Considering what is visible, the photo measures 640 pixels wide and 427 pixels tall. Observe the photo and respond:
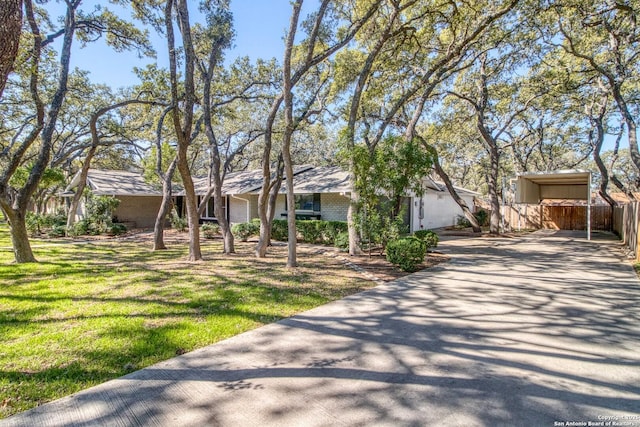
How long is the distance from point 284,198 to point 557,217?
761 inches

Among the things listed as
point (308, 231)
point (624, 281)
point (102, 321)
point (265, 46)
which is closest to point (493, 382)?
point (102, 321)

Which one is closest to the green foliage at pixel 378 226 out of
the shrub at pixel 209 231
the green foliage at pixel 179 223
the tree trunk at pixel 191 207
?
the tree trunk at pixel 191 207

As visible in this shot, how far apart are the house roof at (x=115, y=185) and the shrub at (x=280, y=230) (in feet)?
34.2

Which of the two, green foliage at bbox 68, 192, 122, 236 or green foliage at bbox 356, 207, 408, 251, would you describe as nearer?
Result: green foliage at bbox 356, 207, 408, 251

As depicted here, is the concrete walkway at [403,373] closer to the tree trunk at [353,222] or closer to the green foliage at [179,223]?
the tree trunk at [353,222]

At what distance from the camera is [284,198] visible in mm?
17141

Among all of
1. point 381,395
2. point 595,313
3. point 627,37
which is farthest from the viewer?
point 627,37

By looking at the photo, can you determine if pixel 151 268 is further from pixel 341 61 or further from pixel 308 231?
pixel 341 61

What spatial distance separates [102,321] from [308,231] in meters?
10.1

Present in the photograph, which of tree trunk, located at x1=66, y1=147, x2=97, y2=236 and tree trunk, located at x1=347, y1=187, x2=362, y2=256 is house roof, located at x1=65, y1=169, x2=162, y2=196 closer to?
tree trunk, located at x1=66, y1=147, x2=97, y2=236

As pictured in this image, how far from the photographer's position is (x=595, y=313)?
207 inches

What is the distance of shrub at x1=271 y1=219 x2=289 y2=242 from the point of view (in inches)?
597

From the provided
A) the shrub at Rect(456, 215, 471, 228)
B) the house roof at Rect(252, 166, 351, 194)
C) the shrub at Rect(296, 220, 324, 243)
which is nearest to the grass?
the shrub at Rect(296, 220, 324, 243)

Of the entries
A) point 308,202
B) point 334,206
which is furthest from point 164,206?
point 334,206
